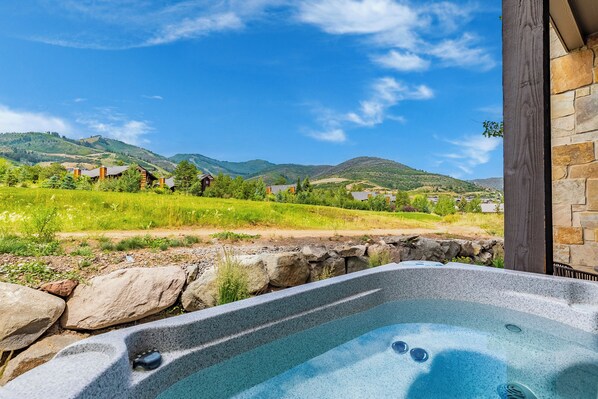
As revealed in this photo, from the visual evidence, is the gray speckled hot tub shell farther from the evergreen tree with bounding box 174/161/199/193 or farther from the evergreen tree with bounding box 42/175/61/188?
the evergreen tree with bounding box 174/161/199/193

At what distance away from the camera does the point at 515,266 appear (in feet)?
6.56

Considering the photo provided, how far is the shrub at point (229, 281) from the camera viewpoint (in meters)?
2.41

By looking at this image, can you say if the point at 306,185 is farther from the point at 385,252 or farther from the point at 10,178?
the point at 10,178

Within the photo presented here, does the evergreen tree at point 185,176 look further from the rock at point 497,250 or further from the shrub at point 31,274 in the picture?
the rock at point 497,250

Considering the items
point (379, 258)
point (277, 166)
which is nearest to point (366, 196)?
point (379, 258)

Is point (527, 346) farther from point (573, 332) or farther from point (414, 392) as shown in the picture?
point (414, 392)

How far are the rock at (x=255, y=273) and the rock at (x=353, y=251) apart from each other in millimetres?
1073

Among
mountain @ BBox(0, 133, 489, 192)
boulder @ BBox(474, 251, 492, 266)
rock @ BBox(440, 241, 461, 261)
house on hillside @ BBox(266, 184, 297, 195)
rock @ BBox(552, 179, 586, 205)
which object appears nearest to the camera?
rock @ BBox(552, 179, 586, 205)

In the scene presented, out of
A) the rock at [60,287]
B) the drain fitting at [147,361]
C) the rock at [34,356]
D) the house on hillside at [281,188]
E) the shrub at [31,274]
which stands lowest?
the rock at [34,356]

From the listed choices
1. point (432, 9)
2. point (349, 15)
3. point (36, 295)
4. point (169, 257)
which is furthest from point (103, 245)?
point (432, 9)

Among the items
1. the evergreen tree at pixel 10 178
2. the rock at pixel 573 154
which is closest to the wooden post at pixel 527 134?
the rock at pixel 573 154

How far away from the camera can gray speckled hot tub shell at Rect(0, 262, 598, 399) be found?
3.15 feet

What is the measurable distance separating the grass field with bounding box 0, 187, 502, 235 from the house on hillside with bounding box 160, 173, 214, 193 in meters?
0.57

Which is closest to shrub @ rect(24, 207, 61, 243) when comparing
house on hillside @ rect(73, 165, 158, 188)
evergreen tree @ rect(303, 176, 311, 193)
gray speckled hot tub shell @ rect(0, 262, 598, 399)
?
house on hillside @ rect(73, 165, 158, 188)
